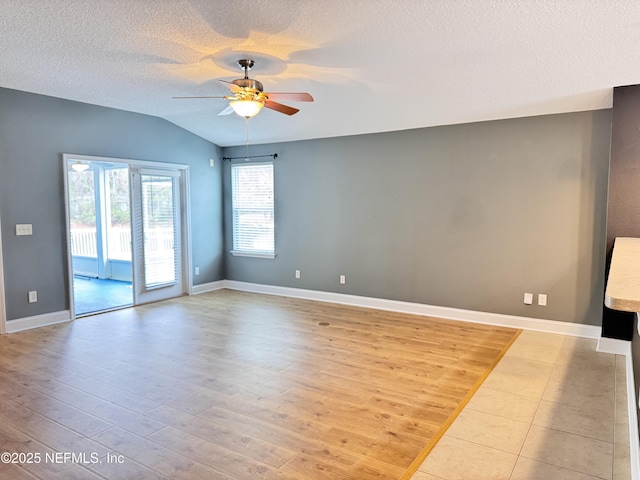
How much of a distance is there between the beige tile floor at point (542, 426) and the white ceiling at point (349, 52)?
255cm

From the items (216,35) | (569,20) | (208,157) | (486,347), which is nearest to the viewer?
(569,20)

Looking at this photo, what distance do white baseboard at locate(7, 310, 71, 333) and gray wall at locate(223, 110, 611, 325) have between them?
2.92 metres

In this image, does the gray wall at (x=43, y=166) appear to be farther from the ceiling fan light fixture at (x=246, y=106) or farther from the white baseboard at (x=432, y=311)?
the ceiling fan light fixture at (x=246, y=106)

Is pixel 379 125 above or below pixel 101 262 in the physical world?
above

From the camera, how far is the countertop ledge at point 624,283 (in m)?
1.26

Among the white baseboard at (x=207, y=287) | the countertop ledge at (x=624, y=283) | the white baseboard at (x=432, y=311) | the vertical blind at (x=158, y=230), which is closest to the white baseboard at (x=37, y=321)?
the vertical blind at (x=158, y=230)

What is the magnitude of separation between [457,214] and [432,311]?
129 cm

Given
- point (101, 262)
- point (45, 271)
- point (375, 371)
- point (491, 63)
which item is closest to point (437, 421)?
point (375, 371)

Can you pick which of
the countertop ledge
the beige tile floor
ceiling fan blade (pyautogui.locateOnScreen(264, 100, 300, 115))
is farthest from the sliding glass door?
the countertop ledge

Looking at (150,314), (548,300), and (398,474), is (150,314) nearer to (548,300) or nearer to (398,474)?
(398,474)

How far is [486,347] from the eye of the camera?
163 inches

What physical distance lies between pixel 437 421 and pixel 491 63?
2858 mm

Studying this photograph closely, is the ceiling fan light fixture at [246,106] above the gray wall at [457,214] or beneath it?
above

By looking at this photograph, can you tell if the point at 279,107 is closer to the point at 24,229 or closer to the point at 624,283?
the point at 624,283
